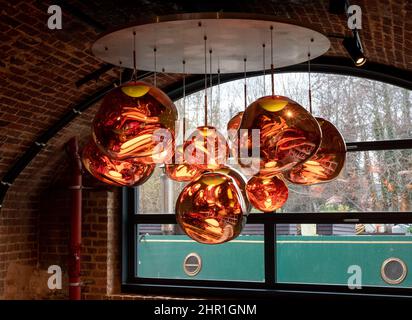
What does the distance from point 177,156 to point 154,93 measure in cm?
91

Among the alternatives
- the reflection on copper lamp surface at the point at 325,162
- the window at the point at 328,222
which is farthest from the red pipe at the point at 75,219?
the reflection on copper lamp surface at the point at 325,162

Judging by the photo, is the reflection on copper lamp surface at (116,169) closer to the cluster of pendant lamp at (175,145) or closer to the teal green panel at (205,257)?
the cluster of pendant lamp at (175,145)

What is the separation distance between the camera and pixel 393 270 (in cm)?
500

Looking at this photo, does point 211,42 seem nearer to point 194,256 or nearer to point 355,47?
point 355,47

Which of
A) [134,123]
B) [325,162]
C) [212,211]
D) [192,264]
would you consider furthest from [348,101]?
[134,123]

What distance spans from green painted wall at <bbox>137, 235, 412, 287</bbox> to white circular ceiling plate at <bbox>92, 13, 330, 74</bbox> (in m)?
2.76

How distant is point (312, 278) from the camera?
5.28m

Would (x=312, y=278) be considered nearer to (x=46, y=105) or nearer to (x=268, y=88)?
(x=268, y=88)

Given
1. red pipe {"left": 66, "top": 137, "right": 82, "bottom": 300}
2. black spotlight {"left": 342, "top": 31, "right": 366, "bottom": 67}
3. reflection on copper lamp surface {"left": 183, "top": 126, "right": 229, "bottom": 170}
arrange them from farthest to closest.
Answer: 1. red pipe {"left": 66, "top": 137, "right": 82, "bottom": 300}
2. black spotlight {"left": 342, "top": 31, "right": 366, "bottom": 67}
3. reflection on copper lamp surface {"left": 183, "top": 126, "right": 229, "bottom": 170}

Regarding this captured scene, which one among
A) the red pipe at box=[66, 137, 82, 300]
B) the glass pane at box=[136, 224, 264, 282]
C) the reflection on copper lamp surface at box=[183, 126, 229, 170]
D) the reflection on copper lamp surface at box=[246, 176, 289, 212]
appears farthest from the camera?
the glass pane at box=[136, 224, 264, 282]

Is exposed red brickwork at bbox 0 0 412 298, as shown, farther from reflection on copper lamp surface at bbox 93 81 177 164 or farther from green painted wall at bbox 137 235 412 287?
reflection on copper lamp surface at bbox 93 81 177 164

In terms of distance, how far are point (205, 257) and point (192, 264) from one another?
0.15m

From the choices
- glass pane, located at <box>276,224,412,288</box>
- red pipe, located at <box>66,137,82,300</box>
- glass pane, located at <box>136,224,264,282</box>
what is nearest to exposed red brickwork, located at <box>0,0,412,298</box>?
red pipe, located at <box>66,137,82,300</box>

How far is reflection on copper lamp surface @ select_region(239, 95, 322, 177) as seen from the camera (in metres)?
2.00
